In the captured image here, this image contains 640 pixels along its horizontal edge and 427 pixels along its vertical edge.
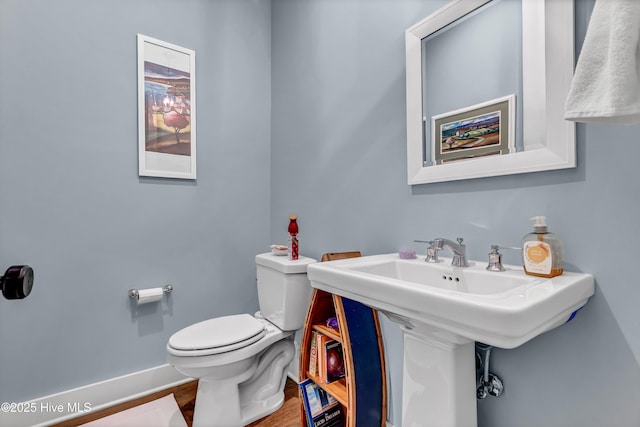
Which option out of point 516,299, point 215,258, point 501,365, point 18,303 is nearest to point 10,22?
point 18,303

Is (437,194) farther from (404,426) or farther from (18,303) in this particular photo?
(18,303)

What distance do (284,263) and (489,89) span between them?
113 cm

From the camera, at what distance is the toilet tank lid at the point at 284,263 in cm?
151

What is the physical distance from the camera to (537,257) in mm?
797

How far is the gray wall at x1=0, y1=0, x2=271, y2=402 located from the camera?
1.42m

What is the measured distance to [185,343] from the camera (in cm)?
130

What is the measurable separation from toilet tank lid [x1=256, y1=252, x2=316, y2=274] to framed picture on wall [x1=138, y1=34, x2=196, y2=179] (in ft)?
2.33

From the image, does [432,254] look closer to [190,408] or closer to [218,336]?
[218,336]

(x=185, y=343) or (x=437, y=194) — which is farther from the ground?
(x=437, y=194)

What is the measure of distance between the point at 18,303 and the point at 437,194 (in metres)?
1.94

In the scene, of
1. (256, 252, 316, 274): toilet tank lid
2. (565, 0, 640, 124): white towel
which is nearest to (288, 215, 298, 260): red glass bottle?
(256, 252, 316, 274): toilet tank lid

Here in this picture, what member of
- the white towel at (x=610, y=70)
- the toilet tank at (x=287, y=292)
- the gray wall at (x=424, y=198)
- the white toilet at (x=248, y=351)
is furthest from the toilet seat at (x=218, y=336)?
the white towel at (x=610, y=70)

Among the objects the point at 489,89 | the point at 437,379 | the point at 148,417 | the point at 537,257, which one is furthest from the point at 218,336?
the point at 489,89

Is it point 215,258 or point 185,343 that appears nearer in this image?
point 185,343
